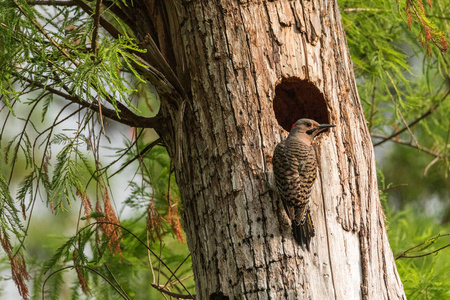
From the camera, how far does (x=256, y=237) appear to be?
3086 millimetres

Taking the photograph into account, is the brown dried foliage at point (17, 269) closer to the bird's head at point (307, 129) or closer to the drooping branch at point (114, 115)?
the drooping branch at point (114, 115)

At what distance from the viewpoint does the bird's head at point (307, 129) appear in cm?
357

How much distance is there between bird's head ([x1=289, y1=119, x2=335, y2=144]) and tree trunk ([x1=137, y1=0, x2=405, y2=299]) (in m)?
0.08

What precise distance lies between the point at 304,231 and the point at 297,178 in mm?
349

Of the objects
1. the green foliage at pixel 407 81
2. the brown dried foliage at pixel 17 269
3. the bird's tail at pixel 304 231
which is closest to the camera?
the bird's tail at pixel 304 231

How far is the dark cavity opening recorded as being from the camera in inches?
140

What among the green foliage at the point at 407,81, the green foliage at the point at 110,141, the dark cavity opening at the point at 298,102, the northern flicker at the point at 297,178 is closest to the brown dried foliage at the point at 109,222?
the green foliage at the point at 110,141

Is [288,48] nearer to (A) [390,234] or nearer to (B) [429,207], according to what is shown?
(A) [390,234]

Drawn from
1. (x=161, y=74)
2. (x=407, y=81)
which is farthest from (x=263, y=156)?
(x=407, y=81)

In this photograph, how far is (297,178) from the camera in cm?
327

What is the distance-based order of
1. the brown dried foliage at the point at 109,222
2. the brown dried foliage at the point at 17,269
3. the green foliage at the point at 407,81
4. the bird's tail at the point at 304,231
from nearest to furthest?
the bird's tail at the point at 304,231 < the brown dried foliage at the point at 17,269 < the brown dried foliage at the point at 109,222 < the green foliage at the point at 407,81

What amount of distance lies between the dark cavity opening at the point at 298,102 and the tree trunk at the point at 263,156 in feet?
0.08

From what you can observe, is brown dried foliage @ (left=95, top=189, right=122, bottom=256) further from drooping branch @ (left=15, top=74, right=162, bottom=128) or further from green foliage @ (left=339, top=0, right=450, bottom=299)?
green foliage @ (left=339, top=0, right=450, bottom=299)

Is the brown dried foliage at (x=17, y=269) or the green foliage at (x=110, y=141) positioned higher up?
the green foliage at (x=110, y=141)
